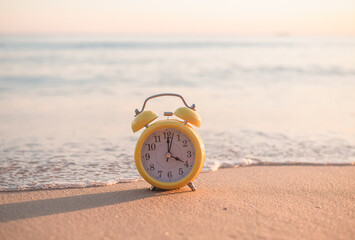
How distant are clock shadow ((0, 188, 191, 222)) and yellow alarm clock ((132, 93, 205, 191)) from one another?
0.13 metres

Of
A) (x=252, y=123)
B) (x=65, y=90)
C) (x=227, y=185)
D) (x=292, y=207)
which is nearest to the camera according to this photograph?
(x=292, y=207)

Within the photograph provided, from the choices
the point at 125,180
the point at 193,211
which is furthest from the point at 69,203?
the point at 193,211

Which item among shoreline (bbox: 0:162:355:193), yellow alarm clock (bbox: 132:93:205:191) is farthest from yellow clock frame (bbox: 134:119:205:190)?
shoreline (bbox: 0:162:355:193)

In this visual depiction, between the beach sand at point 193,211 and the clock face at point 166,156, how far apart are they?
14cm

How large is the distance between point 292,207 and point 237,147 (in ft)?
6.35

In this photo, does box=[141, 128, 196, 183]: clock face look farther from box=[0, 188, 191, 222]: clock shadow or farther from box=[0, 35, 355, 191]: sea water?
box=[0, 35, 355, 191]: sea water

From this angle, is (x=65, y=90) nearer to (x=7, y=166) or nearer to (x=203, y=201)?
(x=7, y=166)

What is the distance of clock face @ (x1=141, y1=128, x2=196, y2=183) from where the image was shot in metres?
2.78

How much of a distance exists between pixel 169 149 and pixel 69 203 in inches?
29.2

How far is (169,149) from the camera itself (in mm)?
2791

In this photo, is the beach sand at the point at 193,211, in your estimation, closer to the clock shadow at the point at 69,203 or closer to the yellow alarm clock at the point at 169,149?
the clock shadow at the point at 69,203

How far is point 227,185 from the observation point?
3.17 m

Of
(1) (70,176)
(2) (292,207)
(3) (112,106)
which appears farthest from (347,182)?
(3) (112,106)

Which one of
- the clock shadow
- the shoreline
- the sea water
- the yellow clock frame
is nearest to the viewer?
the clock shadow
